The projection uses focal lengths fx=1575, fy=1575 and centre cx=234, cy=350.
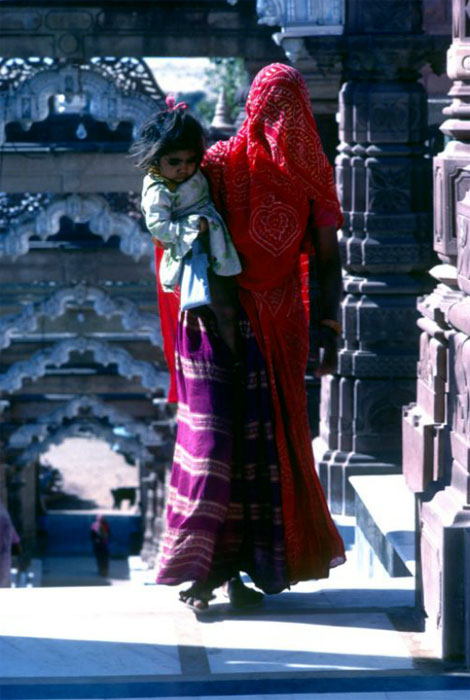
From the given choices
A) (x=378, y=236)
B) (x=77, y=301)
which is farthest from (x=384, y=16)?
(x=77, y=301)

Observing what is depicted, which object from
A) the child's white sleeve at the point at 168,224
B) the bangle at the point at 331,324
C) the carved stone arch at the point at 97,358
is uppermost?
the child's white sleeve at the point at 168,224

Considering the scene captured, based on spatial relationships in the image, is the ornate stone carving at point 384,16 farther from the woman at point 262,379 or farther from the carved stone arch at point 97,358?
the carved stone arch at point 97,358

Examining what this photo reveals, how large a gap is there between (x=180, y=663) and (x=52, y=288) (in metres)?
11.4

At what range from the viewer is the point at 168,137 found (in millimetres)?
4449

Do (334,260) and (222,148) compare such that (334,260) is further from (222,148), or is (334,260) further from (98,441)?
(98,441)

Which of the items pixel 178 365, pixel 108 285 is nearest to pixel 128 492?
pixel 108 285

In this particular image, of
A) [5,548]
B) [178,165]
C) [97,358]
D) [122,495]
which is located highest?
[178,165]

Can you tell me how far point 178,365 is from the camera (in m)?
4.61

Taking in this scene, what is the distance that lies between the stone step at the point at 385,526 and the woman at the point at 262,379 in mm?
721

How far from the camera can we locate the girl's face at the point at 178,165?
448cm

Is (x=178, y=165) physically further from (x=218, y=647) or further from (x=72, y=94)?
(x=72, y=94)

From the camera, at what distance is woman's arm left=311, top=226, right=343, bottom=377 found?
4504mm

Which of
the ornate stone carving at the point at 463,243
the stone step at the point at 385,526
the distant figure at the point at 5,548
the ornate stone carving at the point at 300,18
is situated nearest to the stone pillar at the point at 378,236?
the ornate stone carving at the point at 300,18

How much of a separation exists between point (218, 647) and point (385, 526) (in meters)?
1.35
